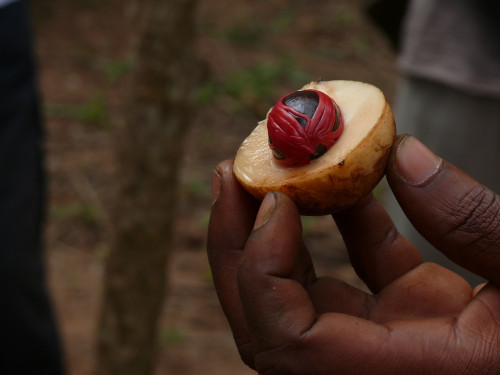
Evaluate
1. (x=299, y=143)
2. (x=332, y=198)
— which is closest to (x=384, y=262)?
(x=332, y=198)

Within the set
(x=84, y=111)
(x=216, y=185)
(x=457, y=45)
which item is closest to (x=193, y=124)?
(x=84, y=111)

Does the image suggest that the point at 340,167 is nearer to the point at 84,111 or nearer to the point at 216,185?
the point at 216,185

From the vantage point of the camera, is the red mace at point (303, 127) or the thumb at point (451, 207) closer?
the thumb at point (451, 207)

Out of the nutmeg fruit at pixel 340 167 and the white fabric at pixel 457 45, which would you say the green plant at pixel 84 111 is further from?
the nutmeg fruit at pixel 340 167

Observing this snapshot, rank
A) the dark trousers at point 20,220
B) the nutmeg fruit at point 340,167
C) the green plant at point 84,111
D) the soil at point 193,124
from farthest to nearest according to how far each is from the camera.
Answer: the green plant at point 84,111 → the soil at point 193,124 → the dark trousers at point 20,220 → the nutmeg fruit at point 340,167

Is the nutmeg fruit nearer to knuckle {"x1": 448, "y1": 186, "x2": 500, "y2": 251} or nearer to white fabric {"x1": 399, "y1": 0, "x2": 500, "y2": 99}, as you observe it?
knuckle {"x1": 448, "y1": 186, "x2": 500, "y2": 251}

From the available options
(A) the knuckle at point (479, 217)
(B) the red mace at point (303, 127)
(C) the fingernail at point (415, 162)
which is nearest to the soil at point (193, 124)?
(B) the red mace at point (303, 127)

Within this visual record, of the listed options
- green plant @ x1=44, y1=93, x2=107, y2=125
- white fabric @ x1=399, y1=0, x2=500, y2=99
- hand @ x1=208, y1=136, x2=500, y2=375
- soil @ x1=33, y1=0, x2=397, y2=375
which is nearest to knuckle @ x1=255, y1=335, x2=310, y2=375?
hand @ x1=208, y1=136, x2=500, y2=375
